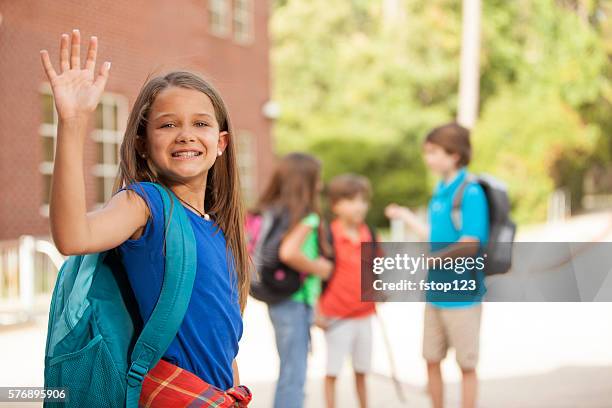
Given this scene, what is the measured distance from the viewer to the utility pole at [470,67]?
16688mm

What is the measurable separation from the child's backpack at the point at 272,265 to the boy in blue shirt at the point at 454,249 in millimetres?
685

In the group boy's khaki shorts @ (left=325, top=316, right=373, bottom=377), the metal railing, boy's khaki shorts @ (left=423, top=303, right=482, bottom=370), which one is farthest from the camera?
the metal railing

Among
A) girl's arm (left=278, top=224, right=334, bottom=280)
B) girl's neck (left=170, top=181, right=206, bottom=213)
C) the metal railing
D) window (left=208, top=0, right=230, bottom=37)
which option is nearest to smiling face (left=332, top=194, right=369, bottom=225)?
girl's arm (left=278, top=224, right=334, bottom=280)

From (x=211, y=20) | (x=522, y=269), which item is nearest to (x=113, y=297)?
(x=522, y=269)

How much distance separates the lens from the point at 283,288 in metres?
3.96

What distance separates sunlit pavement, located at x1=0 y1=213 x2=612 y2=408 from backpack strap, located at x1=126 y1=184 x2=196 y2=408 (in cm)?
315

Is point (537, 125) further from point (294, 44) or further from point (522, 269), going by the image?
point (522, 269)

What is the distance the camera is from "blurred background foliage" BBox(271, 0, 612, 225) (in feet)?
66.4

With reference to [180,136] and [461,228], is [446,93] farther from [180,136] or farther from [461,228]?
[180,136]

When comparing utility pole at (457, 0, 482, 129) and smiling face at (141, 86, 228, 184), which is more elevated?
utility pole at (457, 0, 482, 129)

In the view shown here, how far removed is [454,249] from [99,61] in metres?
6.97

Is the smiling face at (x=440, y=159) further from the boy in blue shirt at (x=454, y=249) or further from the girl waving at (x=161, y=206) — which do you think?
the girl waving at (x=161, y=206)

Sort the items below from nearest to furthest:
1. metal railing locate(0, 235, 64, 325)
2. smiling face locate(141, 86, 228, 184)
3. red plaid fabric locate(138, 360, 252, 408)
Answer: red plaid fabric locate(138, 360, 252, 408)
smiling face locate(141, 86, 228, 184)
metal railing locate(0, 235, 64, 325)

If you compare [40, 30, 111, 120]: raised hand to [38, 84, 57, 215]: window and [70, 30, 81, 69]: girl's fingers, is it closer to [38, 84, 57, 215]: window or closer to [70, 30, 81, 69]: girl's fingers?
[70, 30, 81, 69]: girl's fingers
